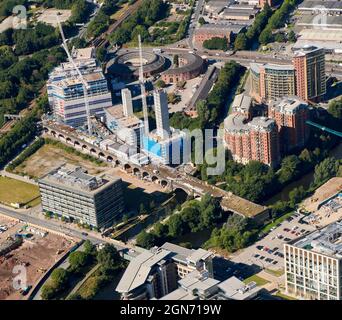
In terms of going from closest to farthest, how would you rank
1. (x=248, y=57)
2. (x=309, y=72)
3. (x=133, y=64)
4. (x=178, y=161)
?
(x=178, y=161)
(x=309, y=72)
(x=248, y=57)
(x=133, y=64)

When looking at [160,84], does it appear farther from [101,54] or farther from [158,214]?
[158,214]

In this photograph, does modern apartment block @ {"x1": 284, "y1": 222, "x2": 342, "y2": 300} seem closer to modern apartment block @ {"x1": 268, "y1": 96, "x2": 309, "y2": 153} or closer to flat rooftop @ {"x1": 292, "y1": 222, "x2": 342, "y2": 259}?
flat rooftop @ {"x1": 292, "y1": 222, "x2": 342, "y2": 259}

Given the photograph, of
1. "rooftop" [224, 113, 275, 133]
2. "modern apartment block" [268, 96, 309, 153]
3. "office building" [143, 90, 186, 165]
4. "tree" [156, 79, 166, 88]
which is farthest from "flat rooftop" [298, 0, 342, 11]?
"office building" [143, 90, 186, 165]

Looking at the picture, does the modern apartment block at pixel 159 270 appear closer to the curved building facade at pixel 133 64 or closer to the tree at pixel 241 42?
the curved building facade at pixel 133 64

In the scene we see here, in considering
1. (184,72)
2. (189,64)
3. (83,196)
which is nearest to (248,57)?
(189,64)

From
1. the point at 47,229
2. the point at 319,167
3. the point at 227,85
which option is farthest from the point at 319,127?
the point at 47,229
